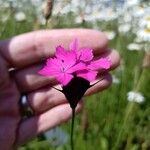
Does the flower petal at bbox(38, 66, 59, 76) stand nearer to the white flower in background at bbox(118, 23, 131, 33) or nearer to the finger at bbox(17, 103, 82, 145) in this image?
the finger at bbox(17, 103, 82, 145)

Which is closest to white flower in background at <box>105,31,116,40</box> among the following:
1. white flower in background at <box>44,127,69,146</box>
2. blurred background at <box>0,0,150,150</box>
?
blurred background at <box>0,0,150,150</box>

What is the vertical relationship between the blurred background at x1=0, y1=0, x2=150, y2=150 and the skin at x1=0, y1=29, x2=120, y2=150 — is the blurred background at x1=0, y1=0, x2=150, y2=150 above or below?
→ below

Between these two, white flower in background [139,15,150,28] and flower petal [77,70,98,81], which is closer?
flower petal [77,70,98,81]

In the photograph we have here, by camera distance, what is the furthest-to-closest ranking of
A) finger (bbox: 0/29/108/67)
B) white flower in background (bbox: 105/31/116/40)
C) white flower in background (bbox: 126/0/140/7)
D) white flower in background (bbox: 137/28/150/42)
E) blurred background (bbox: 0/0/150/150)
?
white flower in background (bbox: 126/0/140/7), white flower in background (bbox: 105/31/116/40), white flower in background (bbox: 137/28/150/42), blurred background (bbox: 0/0/150/150), finger (bbox: 0/29/108/67)

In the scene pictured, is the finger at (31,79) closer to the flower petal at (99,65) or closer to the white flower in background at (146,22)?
the flower petal at (99,65)

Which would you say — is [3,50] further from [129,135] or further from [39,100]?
[129,135]

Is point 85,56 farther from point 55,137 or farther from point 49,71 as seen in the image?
point 55,137

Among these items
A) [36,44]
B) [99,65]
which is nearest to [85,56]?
[99,65]

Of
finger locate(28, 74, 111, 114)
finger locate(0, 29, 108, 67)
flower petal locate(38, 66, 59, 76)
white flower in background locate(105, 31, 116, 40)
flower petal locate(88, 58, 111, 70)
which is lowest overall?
white flower in background locate(105, 31, 116, 40)
